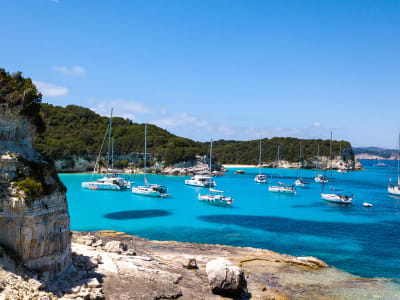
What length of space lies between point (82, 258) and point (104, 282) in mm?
2727

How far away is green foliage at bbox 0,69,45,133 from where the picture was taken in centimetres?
1560

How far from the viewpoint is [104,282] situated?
55.5ft

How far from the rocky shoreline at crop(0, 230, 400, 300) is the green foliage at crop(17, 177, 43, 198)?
2719 mm

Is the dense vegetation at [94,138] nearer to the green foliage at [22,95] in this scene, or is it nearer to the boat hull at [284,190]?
the boat hull at [284,190]

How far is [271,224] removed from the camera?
39.2m

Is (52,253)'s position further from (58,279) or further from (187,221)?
(187,221)

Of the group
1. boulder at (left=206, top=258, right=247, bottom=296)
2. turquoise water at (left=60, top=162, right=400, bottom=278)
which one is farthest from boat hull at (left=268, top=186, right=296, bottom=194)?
boulder at (left=206, top=258, right=247, bottom=296)

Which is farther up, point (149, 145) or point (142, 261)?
point (149, 145)

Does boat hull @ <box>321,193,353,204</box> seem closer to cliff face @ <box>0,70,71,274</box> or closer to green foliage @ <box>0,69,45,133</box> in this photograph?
cliff face @ <box>0,70,71,274</box>

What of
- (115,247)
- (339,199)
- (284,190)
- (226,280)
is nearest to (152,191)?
(284,190)

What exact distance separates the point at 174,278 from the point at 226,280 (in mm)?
3188

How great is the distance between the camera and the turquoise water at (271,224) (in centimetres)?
2881

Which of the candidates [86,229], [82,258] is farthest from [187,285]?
[86,229]

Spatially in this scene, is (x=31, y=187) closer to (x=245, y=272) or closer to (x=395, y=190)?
(x=245, y=272)
